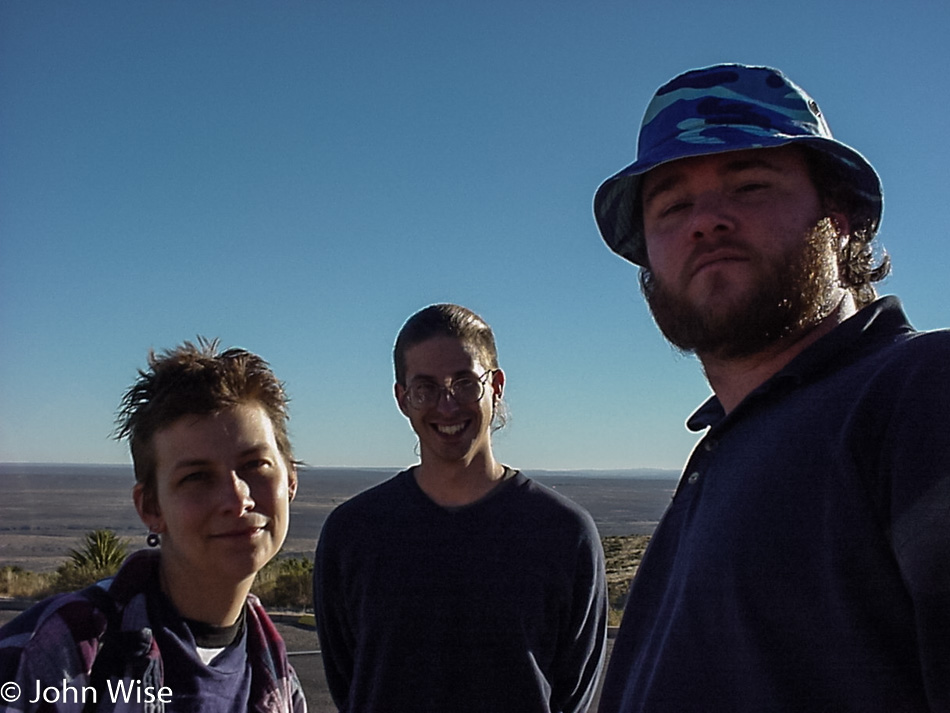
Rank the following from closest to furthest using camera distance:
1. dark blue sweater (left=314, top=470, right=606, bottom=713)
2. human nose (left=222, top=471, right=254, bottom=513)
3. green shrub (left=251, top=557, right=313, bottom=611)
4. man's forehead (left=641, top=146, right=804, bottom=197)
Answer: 1. man's forehead (left=641, top=146, right=804, bottom=197)
2. human nose (left=222, top=471, right=254, bottom=513)
3. dark blue sweater (left=314, top=470, right=606, bottom=713)
4. green shrub (left=251, top=557, right=313, bottom=611)

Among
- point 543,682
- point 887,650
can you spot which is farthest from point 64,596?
point 887,650

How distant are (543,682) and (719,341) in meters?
1.37

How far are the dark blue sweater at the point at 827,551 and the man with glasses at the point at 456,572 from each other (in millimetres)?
1072

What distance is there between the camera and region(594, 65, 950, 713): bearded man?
1334 mm

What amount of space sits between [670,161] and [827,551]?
1055 mm

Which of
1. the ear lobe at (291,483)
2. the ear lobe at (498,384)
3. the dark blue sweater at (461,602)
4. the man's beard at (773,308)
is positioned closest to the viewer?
the man's beard at (773,308)

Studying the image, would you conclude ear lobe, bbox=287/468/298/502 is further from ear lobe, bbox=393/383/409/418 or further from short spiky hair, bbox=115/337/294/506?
ear lobe, bbox=393/383/409/418

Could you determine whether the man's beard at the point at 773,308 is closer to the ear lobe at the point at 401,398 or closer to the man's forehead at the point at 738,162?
the man's forehead at the point at 738,162

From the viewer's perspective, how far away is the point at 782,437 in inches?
62.1

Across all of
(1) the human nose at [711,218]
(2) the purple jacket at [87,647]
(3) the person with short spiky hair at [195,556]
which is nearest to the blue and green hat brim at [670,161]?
(1) the human nose at [711,218]

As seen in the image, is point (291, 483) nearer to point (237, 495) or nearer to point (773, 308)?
point (237, 495)

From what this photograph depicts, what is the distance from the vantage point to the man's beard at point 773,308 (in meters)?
1.86

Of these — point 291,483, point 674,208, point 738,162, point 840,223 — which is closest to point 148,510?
point 291,483

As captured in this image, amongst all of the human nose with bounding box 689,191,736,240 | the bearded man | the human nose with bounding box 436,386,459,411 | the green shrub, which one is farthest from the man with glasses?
the green shrub
